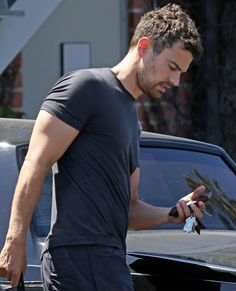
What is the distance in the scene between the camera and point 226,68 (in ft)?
30.4

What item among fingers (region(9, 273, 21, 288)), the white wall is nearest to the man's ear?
fingers (region(9, 273, 21, 288))

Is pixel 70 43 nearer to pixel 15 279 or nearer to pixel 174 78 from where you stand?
pixel 174 78

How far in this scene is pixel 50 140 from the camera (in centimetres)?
372

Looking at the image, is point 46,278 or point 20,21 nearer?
point 46,278

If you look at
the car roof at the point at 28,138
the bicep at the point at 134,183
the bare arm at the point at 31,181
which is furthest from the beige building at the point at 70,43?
the bare arm at the point at 31,181

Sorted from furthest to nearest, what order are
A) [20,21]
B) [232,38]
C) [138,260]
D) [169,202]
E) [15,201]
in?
[232,38] < [20,21] < [169,202] < [138,260] < [15,201]

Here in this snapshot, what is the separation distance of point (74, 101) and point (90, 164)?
9.1 inches

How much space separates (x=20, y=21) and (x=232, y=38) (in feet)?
6.39

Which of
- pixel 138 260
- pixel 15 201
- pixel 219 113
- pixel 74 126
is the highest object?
pixel 74 126

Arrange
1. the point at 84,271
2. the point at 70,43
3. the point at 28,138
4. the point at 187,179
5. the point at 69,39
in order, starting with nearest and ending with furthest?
the point at 84,271, the point at 28,138, the point at 187,179, the point at 70,43, the point at 69,39

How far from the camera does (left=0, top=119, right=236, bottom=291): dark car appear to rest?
3.85 metres

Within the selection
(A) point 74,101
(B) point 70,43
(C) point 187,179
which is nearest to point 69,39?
(B) point 70,43

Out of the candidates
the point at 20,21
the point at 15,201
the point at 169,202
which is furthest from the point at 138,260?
the point at 20,21

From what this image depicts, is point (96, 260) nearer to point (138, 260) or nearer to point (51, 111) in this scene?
point (138, 260)
